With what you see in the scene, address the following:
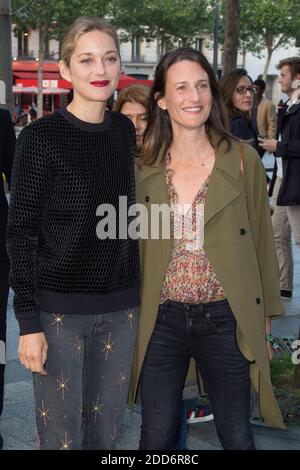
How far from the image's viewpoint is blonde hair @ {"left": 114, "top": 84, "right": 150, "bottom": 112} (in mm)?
4289

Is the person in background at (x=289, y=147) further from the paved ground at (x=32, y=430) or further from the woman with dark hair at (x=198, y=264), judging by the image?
the woman with dark hair at (x=198, y=264)

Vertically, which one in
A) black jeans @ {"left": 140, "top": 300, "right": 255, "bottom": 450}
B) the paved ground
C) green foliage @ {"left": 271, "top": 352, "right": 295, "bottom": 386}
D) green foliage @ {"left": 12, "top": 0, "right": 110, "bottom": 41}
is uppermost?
green foliage @ {"left": 12, "top": 0, "right": 110, "bottom": 41}

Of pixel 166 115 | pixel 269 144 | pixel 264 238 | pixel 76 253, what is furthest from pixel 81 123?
pixel 269 144

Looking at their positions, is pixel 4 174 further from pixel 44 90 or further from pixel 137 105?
pixel 44 90

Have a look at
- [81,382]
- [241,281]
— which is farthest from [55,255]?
[241,281]

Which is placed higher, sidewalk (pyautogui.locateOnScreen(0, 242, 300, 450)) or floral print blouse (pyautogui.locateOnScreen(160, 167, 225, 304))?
floral print blouse (pyautogui.locateOnScreen(160, 167, 225, 304))

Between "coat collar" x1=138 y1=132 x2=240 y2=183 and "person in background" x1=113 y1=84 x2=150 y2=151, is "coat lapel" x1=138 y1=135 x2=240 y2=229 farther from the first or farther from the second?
"person in background" x1=113 y1=84 x2=150 y2=151

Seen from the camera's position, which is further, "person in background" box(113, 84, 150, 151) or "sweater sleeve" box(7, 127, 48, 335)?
"person in background" box(113, 84, 150, 151)

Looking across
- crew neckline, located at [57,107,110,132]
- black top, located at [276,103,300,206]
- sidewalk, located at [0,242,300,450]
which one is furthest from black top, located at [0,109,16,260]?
black top, located at [276,103,300,206]

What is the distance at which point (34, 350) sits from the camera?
8.68 ft

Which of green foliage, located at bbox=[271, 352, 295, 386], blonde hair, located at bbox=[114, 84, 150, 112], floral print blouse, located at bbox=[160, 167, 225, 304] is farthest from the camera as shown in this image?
green foliage, located at bbox=[271, 352, 295, 386]

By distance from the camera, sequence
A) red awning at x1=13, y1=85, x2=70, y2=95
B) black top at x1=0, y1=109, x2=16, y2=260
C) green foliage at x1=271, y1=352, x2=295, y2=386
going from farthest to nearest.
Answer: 1. red awning at x1=13, y1=85, x2=70, y2=95
2. green foliage at x1=271, y1=352, x2=295, y2=386
3. black top at x1=0, y1=109, x2=16, y2=260

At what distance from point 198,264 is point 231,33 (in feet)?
25.8

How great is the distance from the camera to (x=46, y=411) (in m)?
2.78
